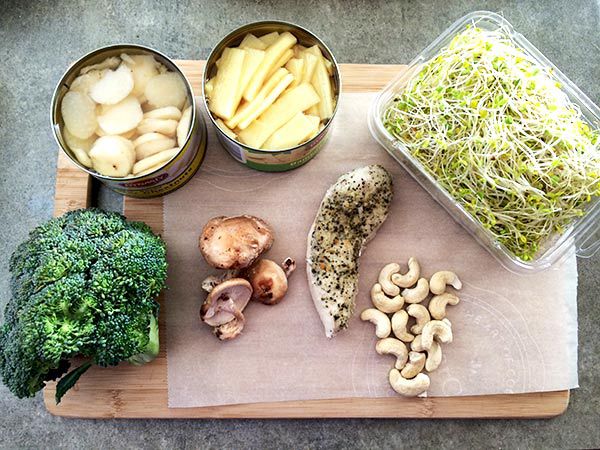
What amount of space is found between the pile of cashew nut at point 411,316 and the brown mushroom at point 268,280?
0.85 ft

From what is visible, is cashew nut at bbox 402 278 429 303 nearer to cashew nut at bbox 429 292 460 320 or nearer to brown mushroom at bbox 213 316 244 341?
cashew nut at bbox 429 292 460 320

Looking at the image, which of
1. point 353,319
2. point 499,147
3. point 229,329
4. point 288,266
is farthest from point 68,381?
point 499,147

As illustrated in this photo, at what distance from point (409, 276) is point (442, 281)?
10 centimetres

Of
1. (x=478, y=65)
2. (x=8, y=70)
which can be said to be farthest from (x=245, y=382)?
(x=8, y=70)

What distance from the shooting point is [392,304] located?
1.77 metres

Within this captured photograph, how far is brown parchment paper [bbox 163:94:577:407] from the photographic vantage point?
175cm

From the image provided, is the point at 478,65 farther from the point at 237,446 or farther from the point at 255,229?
the point at 237,446

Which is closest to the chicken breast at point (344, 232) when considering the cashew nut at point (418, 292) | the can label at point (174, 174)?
the cashew nut at point (418, 292)

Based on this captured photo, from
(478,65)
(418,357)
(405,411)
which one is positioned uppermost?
(478,65)

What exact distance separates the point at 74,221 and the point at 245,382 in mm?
670

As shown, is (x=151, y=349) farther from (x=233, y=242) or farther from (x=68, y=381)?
(x=233, y=242)

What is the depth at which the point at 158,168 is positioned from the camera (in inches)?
61.4

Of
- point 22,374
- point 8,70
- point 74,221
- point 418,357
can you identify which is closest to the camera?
point 22,374

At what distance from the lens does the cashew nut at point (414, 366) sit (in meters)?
1.74
